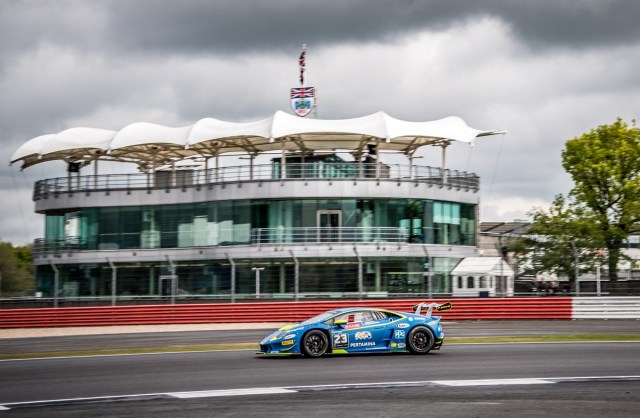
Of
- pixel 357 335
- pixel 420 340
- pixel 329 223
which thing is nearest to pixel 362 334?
pixel 357 335

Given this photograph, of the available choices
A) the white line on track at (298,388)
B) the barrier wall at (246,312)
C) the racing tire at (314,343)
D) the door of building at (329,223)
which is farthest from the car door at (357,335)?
the door of building at (329,223)

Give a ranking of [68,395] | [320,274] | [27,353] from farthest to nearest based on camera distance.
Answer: [320,274] → [27,353] → [68,395]

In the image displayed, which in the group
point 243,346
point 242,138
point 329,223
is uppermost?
point 242,138

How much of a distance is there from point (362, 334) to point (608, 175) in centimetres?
3625

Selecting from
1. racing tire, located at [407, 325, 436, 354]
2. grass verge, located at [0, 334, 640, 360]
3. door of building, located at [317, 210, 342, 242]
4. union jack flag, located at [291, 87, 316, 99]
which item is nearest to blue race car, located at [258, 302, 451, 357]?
racing tire, located at [407, 325, 436, 354]

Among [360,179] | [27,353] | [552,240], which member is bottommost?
[27,353]

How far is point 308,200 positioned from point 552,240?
1322 cm

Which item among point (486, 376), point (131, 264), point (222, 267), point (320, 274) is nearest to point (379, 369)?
point (486, 376)

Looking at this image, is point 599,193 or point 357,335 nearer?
point 357,335

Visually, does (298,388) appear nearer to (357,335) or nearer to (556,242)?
(357,335)

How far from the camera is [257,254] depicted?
4822 cm

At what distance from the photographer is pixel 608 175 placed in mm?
51688

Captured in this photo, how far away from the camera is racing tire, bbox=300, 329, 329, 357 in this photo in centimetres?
1894

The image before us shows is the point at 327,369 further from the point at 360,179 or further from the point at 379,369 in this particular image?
the point at 360,179
